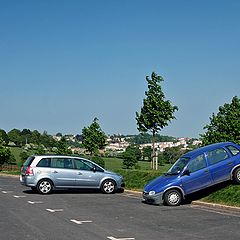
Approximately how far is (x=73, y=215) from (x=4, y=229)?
290cm

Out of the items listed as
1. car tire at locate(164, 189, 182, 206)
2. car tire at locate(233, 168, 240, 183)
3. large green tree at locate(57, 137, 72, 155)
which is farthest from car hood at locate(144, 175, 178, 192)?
large green tree at locate(57, 137, 72, 155)

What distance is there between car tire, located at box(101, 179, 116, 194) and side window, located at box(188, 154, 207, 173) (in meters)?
6.32

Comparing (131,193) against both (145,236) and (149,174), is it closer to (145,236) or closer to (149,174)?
(149,174)

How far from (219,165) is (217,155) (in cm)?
42

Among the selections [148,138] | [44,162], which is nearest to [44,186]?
[44,162]

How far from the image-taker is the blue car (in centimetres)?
1581

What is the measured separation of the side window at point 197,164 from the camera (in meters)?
16.1

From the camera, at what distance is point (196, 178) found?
624 inches

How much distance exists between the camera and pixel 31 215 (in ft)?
45.9

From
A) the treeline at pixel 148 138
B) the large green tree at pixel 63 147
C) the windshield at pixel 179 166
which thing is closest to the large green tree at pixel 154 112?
the treeline at pixel 148 138

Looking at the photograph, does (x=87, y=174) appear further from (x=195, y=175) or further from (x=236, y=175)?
(x=236, y=175)

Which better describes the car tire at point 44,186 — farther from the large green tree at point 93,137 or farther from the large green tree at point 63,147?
the large green tree at point 63,147

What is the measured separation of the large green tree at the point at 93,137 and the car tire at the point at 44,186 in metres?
27.2

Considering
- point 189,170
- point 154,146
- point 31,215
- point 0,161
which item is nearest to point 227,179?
point 189,170
